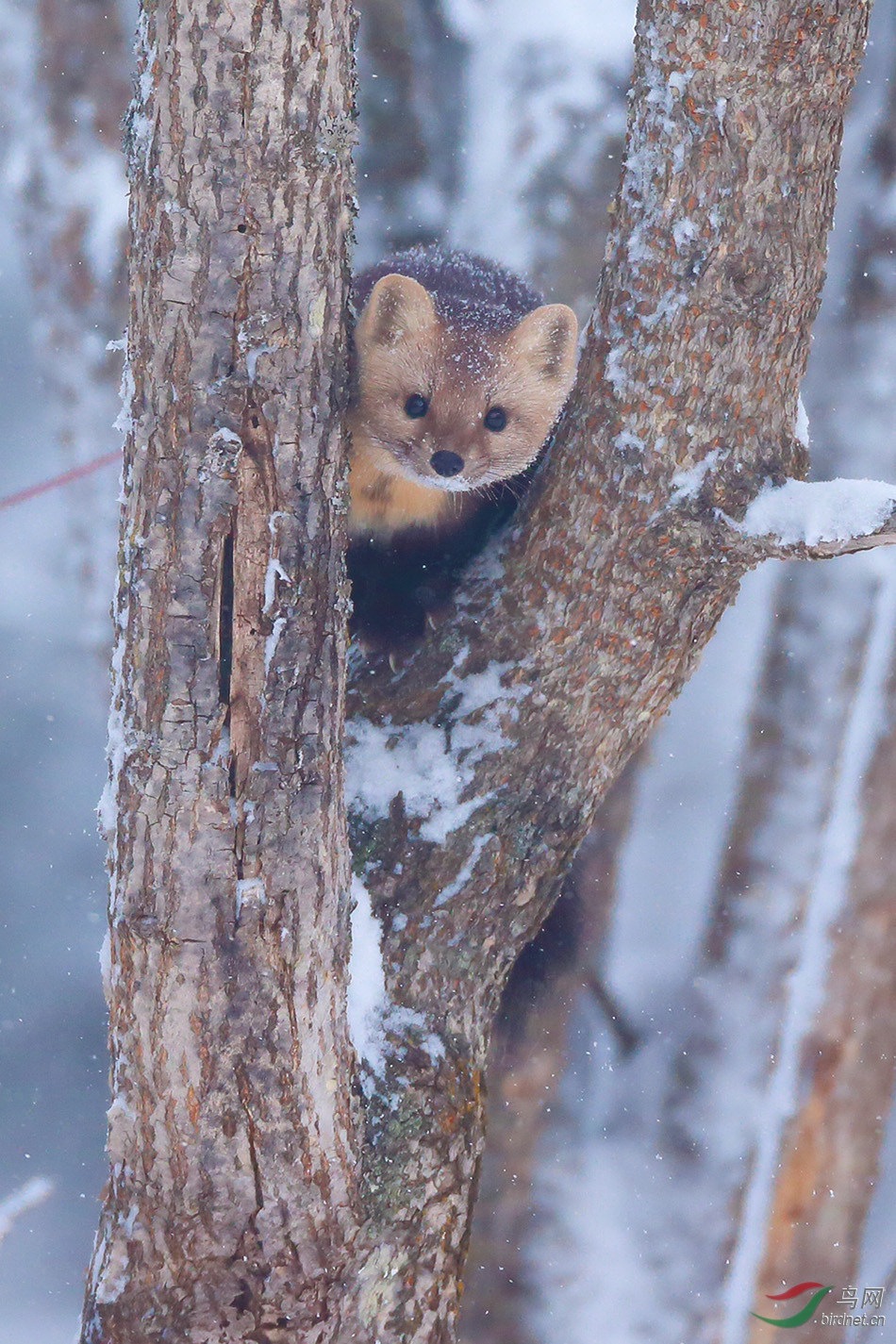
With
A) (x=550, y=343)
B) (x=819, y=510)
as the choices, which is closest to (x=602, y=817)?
(x=550, y=343)

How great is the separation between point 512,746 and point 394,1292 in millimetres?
943

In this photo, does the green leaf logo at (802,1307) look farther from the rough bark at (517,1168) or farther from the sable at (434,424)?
the sable at (434,424)

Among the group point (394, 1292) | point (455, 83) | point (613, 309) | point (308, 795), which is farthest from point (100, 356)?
point (394, 1292)

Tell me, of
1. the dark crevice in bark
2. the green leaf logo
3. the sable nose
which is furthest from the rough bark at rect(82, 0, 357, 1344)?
the green leaf logo

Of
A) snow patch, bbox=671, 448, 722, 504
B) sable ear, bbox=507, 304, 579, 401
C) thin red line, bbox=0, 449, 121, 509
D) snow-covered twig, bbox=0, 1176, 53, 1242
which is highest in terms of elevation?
thin red line, bbox=0, 449, 121, 509

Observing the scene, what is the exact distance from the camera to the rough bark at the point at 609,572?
1.78 metres

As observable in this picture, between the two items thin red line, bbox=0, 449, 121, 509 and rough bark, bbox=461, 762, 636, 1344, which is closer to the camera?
thin red line, bbox=0, 449, 121, 509

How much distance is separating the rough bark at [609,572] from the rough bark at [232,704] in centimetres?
27

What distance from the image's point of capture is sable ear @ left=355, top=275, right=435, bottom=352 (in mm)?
2068

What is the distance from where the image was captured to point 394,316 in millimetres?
2088

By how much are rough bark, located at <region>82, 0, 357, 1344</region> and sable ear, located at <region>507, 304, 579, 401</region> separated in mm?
684

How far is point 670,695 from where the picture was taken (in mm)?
2137

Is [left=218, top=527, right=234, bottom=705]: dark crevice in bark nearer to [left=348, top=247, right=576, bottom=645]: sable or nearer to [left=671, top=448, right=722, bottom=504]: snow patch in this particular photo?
[left=348, top=247, right=576, bottom=645]: sable

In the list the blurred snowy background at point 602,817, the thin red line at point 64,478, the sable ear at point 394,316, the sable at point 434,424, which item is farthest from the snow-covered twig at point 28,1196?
the sable ear at point 394,316
